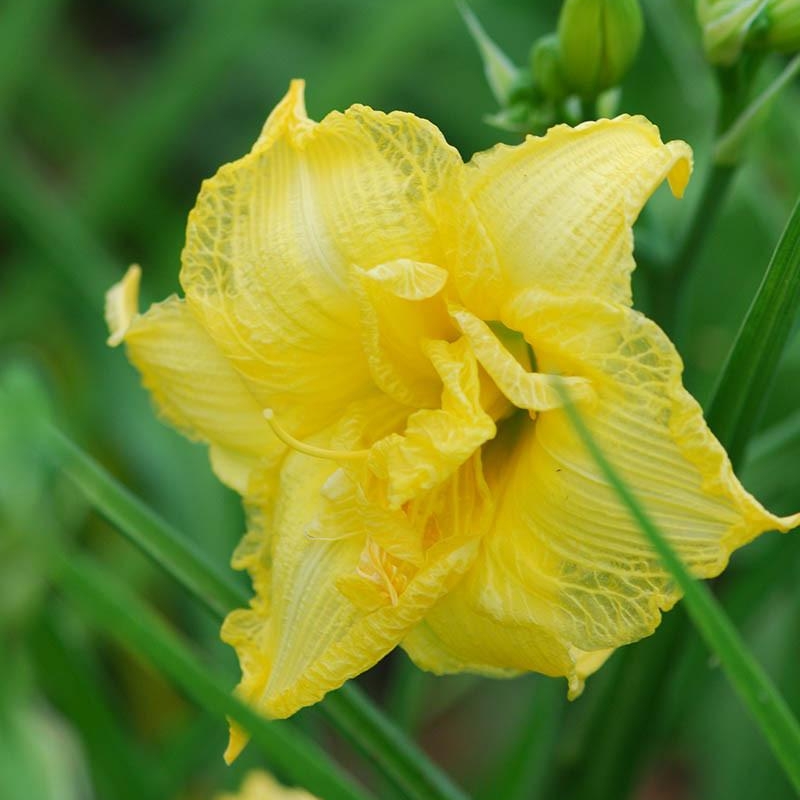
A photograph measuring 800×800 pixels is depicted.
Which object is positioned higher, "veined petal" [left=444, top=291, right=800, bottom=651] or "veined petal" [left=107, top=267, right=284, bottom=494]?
"veined petal" [left=107, top=267, right=284, bottom=494]

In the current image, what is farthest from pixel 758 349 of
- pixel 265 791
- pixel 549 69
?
pixel 265 791

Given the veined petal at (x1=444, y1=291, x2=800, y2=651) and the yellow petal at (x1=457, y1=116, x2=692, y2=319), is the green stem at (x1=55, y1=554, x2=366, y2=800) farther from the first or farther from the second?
the yellow petal at (x1=457, y1=116, x2=692, y2=319)

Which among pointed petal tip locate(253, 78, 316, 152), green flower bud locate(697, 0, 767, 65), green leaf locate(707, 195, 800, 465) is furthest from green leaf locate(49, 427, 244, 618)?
green flower bud locate(697, 0, 767, 65)

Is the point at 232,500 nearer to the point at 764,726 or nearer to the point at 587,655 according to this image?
the point at 587,655

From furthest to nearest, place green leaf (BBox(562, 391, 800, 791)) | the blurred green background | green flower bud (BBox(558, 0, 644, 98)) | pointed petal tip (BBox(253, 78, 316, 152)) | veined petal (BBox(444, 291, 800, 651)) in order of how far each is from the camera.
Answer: the blurred green background < green flower bud (BBox(558, 0, 644, 98)) < pointed petal tip (BBox(253, 78, 316, 152)) < veined petal (BBox(444, 291, 800, 651)) < green leaf (BBox(562, 391, 800, 791))

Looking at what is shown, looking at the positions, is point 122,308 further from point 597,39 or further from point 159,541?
point 597,39

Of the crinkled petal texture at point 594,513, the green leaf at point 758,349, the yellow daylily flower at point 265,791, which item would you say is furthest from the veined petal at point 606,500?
the yellow daylily flower at point 265,791

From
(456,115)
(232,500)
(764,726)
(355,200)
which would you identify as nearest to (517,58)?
(456,115)
